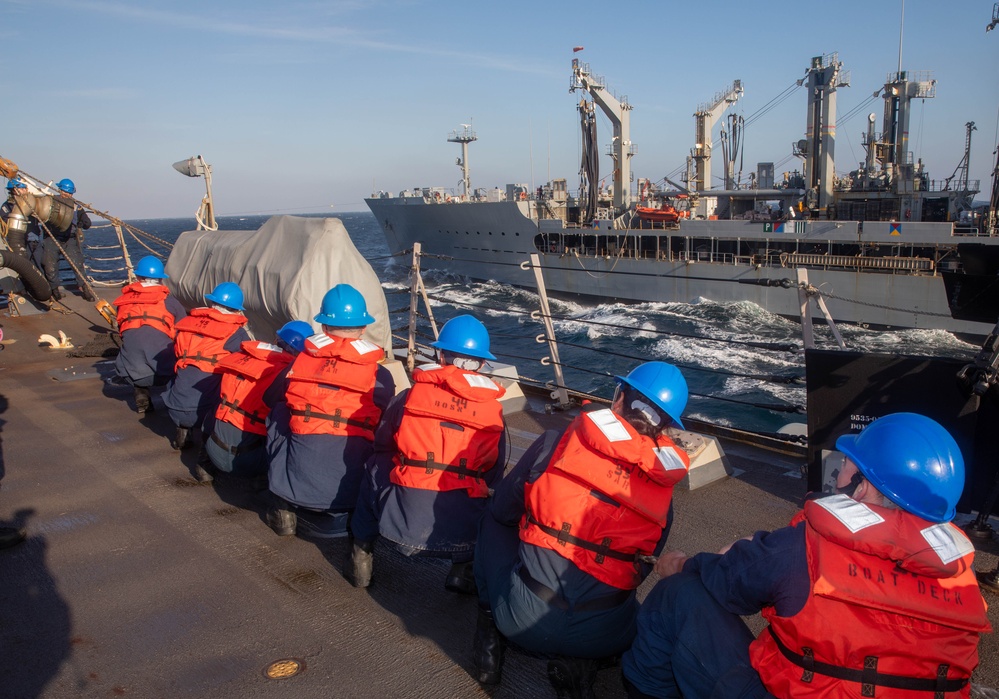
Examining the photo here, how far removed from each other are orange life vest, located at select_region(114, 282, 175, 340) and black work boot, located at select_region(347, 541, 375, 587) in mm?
3689

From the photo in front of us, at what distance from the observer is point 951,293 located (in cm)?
392

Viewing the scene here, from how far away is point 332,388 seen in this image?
3537mm

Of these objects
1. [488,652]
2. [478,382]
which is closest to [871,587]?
[488,652]

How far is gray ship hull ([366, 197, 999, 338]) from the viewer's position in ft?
77.5

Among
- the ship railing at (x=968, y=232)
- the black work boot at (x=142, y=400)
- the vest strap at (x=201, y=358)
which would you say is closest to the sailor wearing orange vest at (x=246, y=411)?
the vest strap at (x=201, y=358)

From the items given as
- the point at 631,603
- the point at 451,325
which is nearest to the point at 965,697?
the point at 631,603

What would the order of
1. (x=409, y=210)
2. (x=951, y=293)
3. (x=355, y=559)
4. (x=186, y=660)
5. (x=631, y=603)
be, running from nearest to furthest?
(x=631, y=603), (x=186, y=660), (x=355, y=559), (x=951, y=293), (x=409, y=210)

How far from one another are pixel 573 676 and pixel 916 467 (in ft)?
4.45

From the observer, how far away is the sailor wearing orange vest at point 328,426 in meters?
3.50

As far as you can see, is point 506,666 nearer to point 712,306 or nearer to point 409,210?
point 712,306

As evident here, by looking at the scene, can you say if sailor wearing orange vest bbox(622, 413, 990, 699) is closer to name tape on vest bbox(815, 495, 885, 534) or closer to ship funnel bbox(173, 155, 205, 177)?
name tape on vest bbox(815, 495, 885, 534)

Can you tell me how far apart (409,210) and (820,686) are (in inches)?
1646

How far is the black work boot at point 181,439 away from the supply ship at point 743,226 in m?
13.3

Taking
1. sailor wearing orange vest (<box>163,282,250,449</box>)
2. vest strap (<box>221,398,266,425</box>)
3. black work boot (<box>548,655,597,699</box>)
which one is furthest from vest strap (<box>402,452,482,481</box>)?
sailor wearing orange vest (<box>163,282,250,449</box>)
